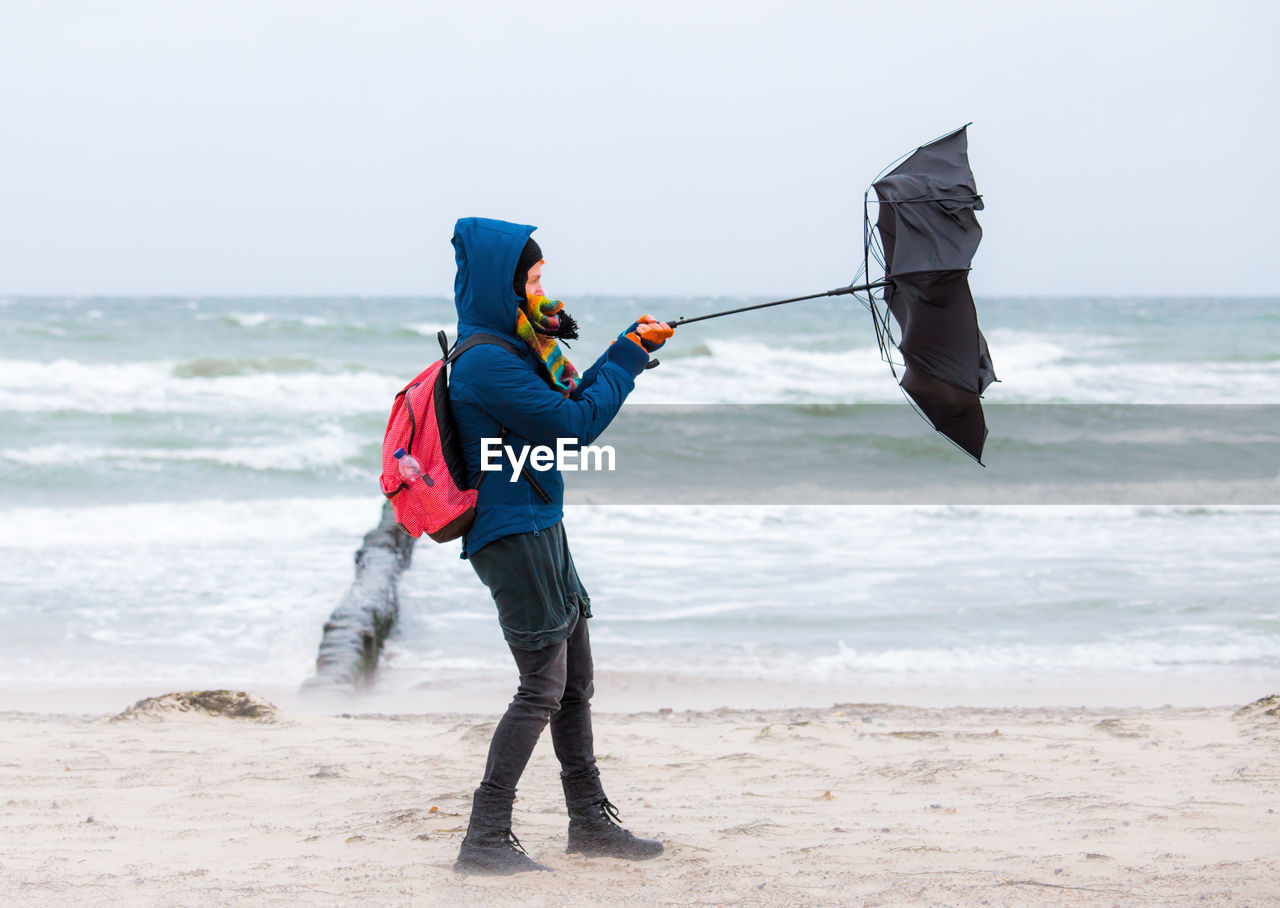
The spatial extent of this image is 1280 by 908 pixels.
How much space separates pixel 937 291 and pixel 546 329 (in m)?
1.07

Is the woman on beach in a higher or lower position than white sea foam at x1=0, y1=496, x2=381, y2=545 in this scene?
higher

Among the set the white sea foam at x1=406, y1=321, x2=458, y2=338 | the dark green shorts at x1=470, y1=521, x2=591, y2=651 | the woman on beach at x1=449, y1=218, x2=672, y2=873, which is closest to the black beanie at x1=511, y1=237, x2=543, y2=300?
the woman on beach at x1=449, y1=218, x2=672, y2=873

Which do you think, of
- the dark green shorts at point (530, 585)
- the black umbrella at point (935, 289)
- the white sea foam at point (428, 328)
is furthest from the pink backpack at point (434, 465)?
the white sea foam at point (428, 328)

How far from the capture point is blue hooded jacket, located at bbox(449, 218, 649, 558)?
2.73m

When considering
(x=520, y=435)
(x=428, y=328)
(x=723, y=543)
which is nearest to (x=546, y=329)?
(x=520, y=435)

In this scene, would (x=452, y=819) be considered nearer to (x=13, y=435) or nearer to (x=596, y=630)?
(x=596, y=630)

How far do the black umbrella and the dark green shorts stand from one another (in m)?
0.71

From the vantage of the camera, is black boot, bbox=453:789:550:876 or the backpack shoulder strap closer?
the backpack shoulder strap

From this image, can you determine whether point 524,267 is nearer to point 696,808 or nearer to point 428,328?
point 696,808

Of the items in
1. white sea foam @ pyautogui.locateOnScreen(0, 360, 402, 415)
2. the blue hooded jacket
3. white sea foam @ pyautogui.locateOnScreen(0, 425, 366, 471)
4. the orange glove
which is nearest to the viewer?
the blue hooded jacket

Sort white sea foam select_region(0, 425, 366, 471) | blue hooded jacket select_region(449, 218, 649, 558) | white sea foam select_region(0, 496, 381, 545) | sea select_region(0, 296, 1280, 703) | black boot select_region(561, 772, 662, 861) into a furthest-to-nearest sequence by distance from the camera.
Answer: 1. white sea foam select_region(0, 425, 366, 471)
2. white sea foam select_region(0, 496, 381, 545)
3. sea select_region(0, 296, 1280, 703)
4. black boot select_region(561, 772, 662, 861)
5. blue hooded jacket select_region(449, 218, 649, 558)

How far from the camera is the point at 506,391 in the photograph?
8.93 ft

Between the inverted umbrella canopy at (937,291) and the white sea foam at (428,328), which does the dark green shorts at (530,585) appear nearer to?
the inverted umbrella canopy at (937,291)

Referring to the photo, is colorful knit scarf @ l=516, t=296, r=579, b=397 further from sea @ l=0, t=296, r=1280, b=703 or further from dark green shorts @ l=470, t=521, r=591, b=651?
sea @ l=0, t=296, r=1280, b=703
